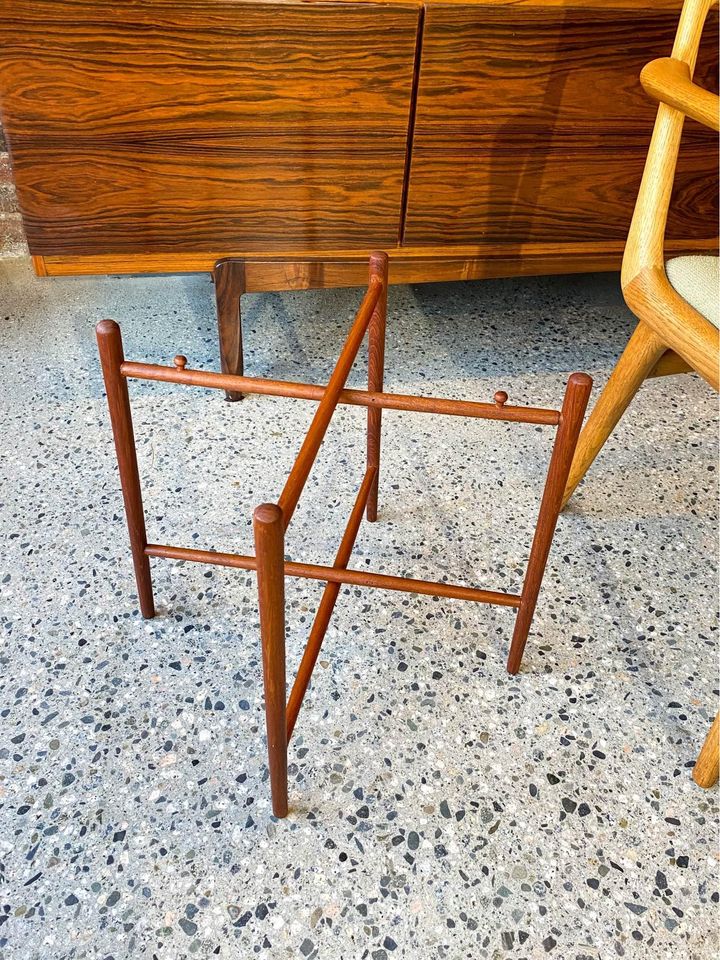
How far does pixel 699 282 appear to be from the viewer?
3.43 feet

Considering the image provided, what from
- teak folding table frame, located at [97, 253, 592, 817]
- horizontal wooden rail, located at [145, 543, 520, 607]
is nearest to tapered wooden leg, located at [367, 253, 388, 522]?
teak folding table frame, located at [97, 253, 592, 817]

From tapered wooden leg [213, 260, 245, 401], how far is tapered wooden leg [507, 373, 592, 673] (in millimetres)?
641

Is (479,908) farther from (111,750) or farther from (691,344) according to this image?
(691,344)

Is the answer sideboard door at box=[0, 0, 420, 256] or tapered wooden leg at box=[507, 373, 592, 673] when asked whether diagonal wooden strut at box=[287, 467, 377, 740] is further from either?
sideboard door at box=[0, 0, 420, 256]

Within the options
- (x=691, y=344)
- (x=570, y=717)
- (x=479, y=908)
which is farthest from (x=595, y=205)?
(x=479, y=908)

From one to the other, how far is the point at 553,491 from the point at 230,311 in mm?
783

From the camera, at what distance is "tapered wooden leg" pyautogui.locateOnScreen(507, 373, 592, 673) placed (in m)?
0.83

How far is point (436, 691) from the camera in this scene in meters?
1.08

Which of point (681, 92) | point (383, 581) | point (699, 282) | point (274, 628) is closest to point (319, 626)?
point (383, 581)

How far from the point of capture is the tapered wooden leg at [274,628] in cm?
69

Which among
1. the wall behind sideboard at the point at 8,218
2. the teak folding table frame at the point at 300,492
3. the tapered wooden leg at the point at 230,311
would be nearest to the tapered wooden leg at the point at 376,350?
the teak folding table frame at the point at 300,492

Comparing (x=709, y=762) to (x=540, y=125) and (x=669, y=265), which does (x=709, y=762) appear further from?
(x=540, y=125)

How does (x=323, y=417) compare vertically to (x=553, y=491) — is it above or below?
above

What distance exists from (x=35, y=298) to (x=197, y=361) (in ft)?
1.58
